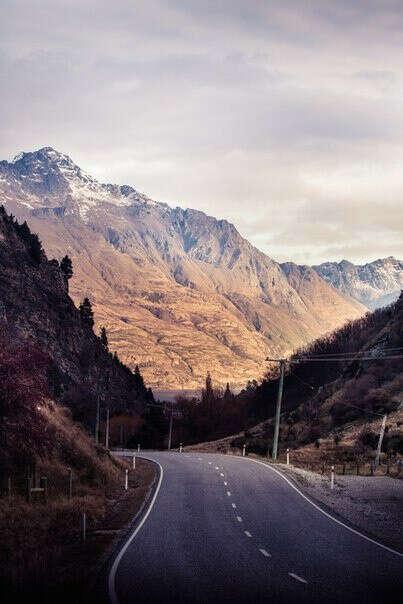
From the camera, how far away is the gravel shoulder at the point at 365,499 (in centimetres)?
2859

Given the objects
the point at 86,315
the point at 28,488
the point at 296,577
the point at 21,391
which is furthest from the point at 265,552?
the point at 86,315

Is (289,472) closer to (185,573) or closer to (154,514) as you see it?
(154,514)

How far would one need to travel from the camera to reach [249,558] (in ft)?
69.1

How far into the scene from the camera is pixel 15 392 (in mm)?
27172

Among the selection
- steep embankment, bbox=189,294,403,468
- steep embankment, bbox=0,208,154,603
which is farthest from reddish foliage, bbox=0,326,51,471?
steep embankment, bbox=189,294,403,468

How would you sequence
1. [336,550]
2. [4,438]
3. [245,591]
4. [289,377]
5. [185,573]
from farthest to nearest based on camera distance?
[289,377] → [4,438] → [336,550] → [185,573] → [245,591]

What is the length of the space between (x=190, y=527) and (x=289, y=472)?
25784 mm

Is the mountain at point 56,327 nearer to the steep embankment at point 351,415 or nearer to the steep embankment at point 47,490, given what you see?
the steep embankment at point 351,415

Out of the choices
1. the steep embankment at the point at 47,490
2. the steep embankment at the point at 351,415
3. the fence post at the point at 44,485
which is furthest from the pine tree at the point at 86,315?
the fence post at the point at 44,485

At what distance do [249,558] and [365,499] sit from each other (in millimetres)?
20721

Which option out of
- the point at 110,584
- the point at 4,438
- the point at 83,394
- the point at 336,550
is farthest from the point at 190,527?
the point at 83,394

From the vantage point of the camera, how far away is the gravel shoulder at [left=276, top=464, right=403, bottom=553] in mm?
28594

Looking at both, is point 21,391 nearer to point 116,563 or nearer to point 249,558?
point 116,563

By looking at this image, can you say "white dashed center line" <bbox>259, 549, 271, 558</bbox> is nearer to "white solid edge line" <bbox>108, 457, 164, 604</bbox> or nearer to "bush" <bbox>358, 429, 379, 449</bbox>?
"white solid edge line" <bbox>108, 457, 164, 604</bbox>
